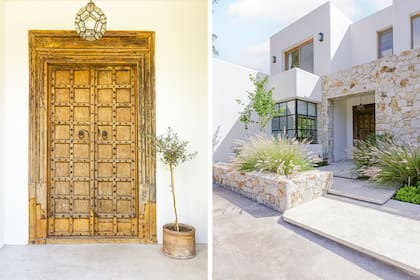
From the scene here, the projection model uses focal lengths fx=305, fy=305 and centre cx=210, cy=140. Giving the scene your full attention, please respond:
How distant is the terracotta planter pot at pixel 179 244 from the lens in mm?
2783

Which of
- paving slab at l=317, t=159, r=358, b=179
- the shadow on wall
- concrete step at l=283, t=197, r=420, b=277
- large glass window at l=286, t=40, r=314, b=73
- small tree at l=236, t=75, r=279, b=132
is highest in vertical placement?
large glass window at l=286, t=40, r=314, b=73

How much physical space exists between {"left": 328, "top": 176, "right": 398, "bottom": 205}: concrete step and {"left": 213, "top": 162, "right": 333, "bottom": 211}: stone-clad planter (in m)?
0.06

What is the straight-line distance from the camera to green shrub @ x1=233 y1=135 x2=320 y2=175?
189cm

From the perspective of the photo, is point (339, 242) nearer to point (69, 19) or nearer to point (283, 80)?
point (283, 80)

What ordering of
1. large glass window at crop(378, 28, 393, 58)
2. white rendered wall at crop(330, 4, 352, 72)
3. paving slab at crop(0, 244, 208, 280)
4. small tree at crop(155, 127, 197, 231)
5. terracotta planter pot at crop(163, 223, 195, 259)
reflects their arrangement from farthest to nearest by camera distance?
small tree at crop(155, 127, 197, 231) → terracotta planter pot at crop(163, 223, 195, 259) → paving slab at crop(0, 244, 208, 280) → white rendered wall at crop(330, 4, 352, 72) → large glass window at crop(378, 28, 393, 58)

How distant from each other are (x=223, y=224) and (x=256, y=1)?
4.99ft

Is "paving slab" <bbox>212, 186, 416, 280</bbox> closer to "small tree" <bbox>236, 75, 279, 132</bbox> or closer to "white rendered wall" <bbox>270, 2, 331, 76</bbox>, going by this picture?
"small tree" <bbox>236, 75, 279, 132</bbox>

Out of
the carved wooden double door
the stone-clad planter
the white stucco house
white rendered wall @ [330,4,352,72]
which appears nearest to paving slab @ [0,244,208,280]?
the carved wooden double door

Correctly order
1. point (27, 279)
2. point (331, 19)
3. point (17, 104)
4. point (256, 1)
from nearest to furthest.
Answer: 1. point (331, 19)
2. point (256, 1)
3. point (27, 279)
4. point (17, 104)

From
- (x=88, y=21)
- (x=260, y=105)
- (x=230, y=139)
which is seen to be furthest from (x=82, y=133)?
(x=260, y=105)

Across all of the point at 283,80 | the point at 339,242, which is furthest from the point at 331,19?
the point at 339,242

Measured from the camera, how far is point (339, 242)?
68.7 inches

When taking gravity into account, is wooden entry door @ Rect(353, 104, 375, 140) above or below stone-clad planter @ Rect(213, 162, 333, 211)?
above

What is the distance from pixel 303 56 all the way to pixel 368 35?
0.37 meters
